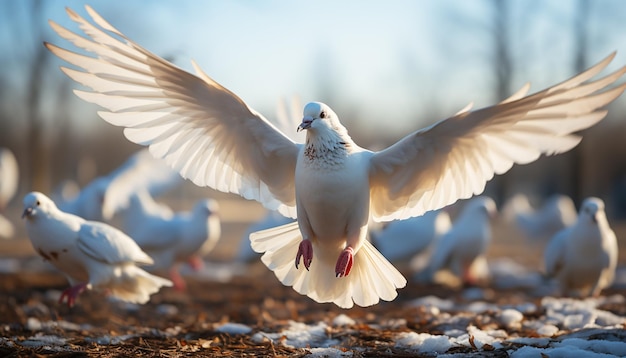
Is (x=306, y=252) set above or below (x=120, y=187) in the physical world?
below

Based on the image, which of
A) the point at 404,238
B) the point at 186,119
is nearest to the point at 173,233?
the point at 404,238

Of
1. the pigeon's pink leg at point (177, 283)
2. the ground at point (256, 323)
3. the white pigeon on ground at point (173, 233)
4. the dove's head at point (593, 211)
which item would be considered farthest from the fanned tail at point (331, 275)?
the white pigeon on ground at point (173, 233)

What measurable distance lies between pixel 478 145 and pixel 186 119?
1956mm

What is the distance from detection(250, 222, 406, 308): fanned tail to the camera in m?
4.48

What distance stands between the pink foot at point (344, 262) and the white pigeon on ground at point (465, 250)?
516 centimetres

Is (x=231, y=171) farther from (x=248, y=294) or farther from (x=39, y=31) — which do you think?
(x=39, y=31)

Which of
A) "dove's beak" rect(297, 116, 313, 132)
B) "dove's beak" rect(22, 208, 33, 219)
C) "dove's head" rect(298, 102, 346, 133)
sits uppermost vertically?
"dove's head" rect(298, 102, 346, 133)

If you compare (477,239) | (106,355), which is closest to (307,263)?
(106,355)

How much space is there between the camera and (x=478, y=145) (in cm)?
414

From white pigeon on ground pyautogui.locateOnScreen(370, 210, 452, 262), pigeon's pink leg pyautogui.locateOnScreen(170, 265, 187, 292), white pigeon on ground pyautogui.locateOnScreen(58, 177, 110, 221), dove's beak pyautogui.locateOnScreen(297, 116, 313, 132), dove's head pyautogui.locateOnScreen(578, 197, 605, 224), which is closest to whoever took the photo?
dove's beak pyautogui.locateOnScreen(297, 116, 313, 132)

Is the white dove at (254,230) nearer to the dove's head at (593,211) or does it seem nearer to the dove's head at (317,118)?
the dove's head at (593,211)

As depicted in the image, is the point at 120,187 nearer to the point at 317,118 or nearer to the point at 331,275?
the point at 331,275

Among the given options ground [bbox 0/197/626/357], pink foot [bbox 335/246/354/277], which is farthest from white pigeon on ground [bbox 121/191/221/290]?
pink foot [bbox 335/246/354/277]

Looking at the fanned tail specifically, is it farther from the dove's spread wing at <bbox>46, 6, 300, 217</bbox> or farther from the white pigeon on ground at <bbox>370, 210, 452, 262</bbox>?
the white pigeon on ground at <bbox>370, 210, 452, 262</bbox>
